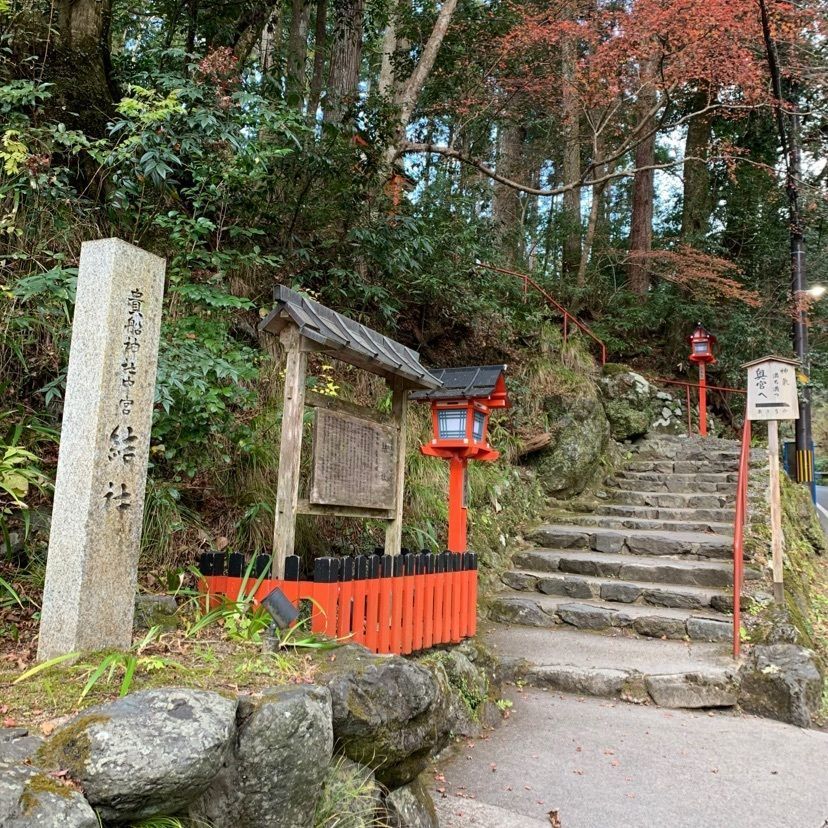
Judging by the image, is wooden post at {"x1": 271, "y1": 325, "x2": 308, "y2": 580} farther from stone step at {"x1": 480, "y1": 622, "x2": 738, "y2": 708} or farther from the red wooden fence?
stone step at {"x1": 480, "y1": 622, "x2": 738, "y2": 708}

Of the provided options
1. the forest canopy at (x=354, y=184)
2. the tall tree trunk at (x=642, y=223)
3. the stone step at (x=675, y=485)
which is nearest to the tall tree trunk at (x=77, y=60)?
the forest canopy at (x=354, y=184)

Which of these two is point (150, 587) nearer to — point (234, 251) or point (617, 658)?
point (234, 251)

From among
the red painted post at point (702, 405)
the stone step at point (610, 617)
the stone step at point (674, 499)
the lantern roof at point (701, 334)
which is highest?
the lantern roof at point (701, 334)

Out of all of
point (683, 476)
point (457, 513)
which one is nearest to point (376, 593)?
point (457, 513)

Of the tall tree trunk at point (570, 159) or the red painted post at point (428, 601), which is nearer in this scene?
the red painted post at point (428, 601)

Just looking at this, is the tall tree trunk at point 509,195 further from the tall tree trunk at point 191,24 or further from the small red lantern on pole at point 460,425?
the small red lantern on pole at point 460,425

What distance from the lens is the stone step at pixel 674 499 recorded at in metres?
8.73

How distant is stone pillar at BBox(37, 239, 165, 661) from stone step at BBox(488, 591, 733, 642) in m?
4.33

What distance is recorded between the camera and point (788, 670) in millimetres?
4816

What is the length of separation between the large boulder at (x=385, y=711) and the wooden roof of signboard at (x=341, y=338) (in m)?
1.68

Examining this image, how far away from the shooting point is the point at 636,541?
7.55 meters

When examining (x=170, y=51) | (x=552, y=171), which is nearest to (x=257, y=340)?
(x=170, y=51)

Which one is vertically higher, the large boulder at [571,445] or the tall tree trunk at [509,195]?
the tall tree trunk at [509,195]

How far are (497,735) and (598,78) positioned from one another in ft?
29.6
